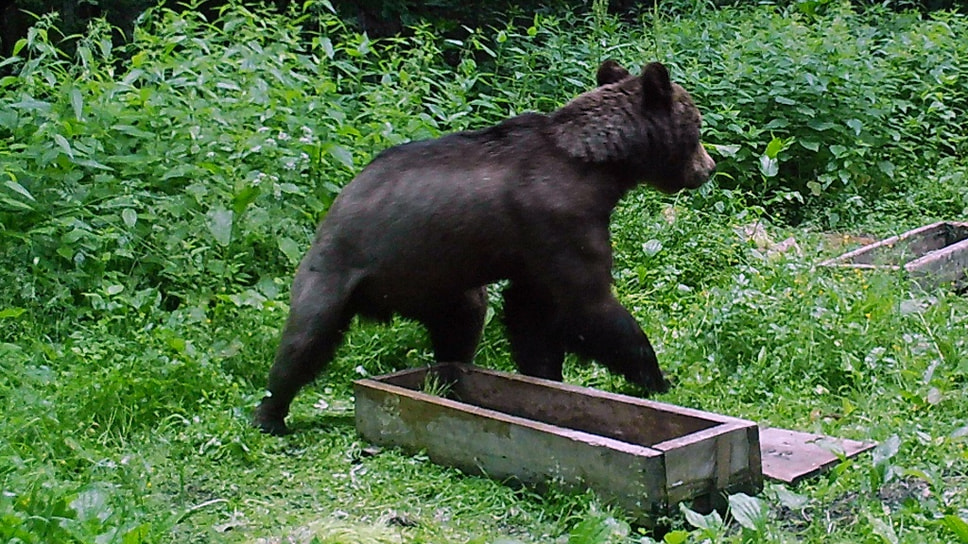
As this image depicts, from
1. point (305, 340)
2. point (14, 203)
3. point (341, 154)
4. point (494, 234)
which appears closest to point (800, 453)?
point (494, 234)

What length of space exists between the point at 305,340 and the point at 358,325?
A: 908 millimetres

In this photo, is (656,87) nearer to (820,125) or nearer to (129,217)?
(129,217)

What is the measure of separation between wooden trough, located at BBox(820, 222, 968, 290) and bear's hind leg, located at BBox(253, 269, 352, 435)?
9.95 ft

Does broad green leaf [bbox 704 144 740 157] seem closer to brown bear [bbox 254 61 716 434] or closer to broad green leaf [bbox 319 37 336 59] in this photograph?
broad green leaf [bbox 319 37 336 59]

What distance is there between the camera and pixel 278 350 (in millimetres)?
5758

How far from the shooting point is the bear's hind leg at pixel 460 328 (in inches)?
241

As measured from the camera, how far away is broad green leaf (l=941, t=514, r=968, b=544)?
3730mm

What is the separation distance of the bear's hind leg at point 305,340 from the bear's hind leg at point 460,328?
1.80 feet

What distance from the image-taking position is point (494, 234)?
5527 mm

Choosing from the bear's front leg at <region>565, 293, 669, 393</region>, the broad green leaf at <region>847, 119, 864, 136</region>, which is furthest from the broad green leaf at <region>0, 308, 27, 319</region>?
the broad green leaf at <region>847, 119, 864, 136</region>

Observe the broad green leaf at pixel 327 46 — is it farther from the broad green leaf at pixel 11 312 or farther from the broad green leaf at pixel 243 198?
the broad green leaf at pixel 11 312

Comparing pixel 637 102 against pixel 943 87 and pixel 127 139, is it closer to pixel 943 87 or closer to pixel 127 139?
pixel 127 139

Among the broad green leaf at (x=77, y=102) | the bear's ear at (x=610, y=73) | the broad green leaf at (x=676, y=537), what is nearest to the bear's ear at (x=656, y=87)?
the bear's ear at (x=610, y=73)

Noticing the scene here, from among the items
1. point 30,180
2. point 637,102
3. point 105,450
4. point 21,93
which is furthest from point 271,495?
point 21,93
